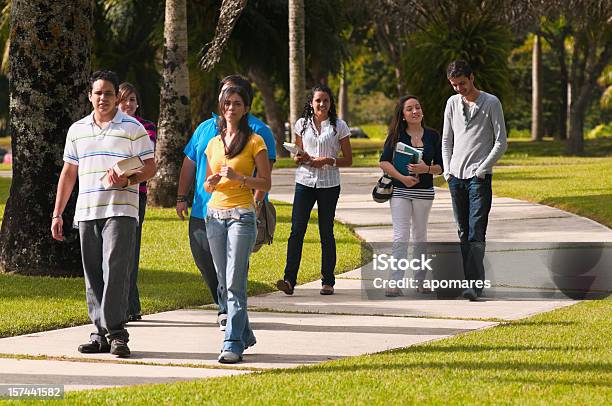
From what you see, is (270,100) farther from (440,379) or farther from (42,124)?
(440,379)

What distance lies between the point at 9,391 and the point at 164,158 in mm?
14231

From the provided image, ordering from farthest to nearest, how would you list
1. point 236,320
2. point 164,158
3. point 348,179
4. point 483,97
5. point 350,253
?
point 348,179
point 164,158
point 350,253
point 483,97
point 236,320

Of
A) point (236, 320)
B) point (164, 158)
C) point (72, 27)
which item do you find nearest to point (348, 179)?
point (164, 158)

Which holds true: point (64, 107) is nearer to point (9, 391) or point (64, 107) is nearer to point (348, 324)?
point (348, 324)

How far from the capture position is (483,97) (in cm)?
1179

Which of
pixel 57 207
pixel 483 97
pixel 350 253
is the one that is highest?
pixel 483 97

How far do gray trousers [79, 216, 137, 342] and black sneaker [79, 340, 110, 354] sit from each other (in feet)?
0.10

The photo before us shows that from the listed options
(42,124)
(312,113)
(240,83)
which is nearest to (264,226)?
(240,83)

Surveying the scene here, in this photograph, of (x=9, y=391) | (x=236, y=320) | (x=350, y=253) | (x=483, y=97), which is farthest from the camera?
(x=350, y=253)

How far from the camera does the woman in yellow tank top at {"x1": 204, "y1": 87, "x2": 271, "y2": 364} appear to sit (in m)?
8.62

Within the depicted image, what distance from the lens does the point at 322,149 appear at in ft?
39.9

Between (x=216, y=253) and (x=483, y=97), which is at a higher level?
(x=483, y=97)

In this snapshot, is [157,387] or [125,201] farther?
[125,201]

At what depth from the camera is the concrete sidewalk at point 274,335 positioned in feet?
27.3
